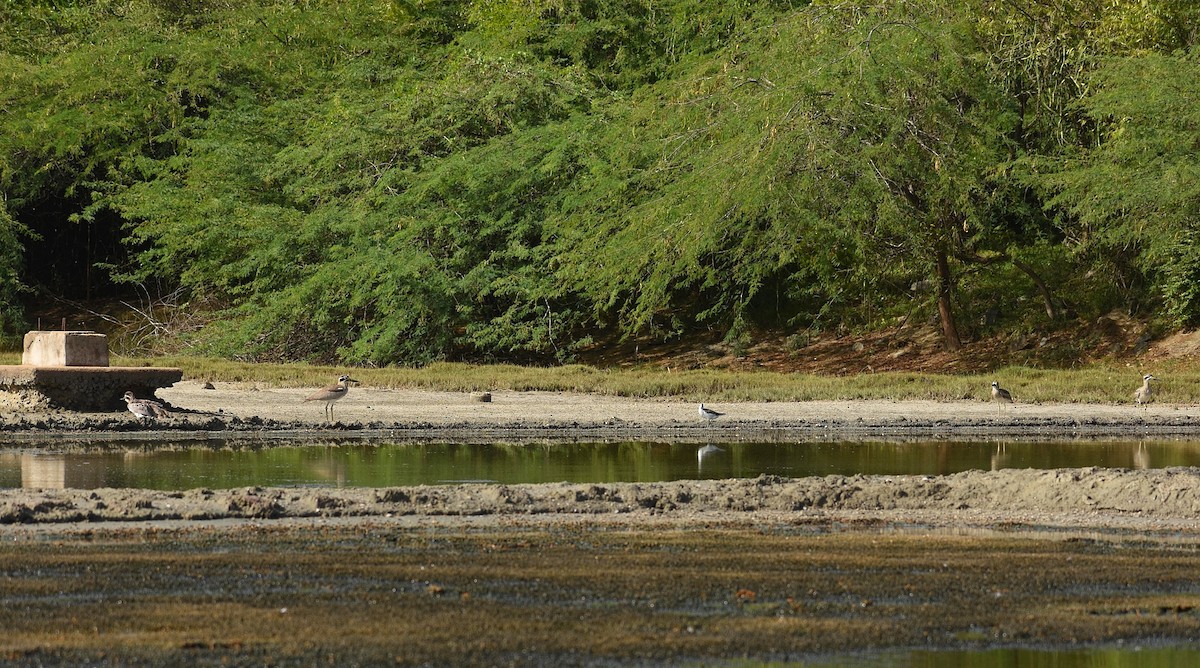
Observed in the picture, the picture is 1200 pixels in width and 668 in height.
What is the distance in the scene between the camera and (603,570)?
8406 mm

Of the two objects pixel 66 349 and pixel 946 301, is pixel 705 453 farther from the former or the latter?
pixel 946 301

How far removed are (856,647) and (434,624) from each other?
1819 mm

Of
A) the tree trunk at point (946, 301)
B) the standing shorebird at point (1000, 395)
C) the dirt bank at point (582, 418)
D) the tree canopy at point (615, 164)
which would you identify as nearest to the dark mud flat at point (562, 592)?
the dirt bank at point (582, 418)

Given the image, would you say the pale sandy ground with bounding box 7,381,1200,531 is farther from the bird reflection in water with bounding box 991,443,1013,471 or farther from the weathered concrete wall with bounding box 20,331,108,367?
the bird reflection in water with bounding box 991,443,1013,471

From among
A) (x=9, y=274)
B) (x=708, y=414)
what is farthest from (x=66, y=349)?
(x=9, y=274)

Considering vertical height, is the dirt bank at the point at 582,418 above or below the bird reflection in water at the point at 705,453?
above

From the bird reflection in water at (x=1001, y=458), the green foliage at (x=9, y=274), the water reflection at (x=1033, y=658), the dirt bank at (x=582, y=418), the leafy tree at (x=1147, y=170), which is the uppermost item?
the leafy tree at (x=1147, y=170)

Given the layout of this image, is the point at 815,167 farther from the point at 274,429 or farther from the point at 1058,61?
the point at 274,429

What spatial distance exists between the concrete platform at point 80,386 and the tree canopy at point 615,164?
9.78 metres

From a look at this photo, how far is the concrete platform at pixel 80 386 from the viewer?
17781 mm

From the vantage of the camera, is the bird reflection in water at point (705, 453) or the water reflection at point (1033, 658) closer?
the water reflection at point (1033, 658)

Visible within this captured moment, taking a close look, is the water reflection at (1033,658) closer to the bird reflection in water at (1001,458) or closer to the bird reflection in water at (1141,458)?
the bird reflection in water at (1001,458)

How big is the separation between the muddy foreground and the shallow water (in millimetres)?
1445

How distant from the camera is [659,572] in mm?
8359
